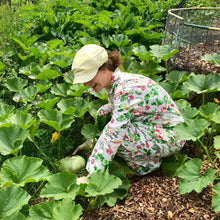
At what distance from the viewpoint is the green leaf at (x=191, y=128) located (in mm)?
2295

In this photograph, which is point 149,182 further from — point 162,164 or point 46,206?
point 46,206

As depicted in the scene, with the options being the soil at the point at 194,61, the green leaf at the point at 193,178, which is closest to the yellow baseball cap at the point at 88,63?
the green leaf at the point at 193,178

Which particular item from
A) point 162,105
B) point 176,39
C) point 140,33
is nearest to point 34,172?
point 162,105

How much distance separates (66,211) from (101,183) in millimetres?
327

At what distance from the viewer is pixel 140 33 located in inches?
189

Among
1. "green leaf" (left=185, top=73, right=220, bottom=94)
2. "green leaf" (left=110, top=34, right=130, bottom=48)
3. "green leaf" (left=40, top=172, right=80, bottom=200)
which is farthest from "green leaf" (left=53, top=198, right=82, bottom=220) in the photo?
"green leaf" (left=110, top=34, right=130, bottom=48)

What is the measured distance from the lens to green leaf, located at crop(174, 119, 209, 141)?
7.53 feet

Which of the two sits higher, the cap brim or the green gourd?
the cap brim

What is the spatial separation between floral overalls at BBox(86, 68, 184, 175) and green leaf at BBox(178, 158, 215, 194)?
0.26 meters

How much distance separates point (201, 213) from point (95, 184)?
0.74 m

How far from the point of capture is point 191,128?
235cm

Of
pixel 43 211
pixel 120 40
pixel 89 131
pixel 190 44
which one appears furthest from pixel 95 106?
pixel 120 40

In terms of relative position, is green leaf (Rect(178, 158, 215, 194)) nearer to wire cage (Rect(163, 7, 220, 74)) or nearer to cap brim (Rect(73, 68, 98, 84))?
cap brim (Rect(73, 68, 98, 84))

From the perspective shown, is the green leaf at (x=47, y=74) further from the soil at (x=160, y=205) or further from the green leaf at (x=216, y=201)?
the green leaf at (x=216, y=201)
